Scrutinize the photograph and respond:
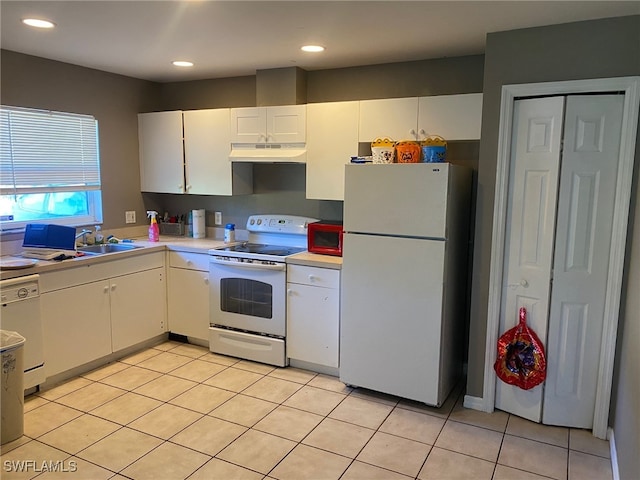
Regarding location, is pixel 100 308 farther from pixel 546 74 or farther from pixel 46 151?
pixel 546 74

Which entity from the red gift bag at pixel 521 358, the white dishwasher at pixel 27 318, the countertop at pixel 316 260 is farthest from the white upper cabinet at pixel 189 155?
the red gift bag at pixel 521 358

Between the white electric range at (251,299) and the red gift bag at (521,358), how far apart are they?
155cm

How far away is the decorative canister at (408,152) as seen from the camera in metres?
A: 2.99

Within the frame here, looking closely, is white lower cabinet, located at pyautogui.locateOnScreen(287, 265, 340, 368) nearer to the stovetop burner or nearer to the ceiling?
the stovetop burner

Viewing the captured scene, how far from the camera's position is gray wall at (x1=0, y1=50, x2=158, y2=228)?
3480 millimetres

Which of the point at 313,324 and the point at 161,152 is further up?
the point at 161,152

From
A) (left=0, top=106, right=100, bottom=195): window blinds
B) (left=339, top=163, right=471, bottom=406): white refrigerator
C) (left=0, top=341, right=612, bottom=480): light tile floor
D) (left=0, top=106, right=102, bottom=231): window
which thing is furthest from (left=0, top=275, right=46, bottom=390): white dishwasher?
(left=339, top=163, right=471, bottom=406): white refrigerator

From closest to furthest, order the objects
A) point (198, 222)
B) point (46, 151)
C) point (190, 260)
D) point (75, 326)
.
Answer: point (75, 326)
point (46, 151)
point (190, 260)
point (198, 222)

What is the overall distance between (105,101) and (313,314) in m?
2.58

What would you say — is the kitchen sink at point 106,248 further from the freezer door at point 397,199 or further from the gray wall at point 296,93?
the freezer door at point 397,199

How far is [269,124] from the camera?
3.83 metres

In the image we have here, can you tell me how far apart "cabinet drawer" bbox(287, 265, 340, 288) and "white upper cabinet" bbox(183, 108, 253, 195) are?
3.42 ft

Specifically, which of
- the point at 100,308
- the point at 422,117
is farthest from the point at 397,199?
the point at 100,308

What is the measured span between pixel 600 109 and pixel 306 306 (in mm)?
2209
